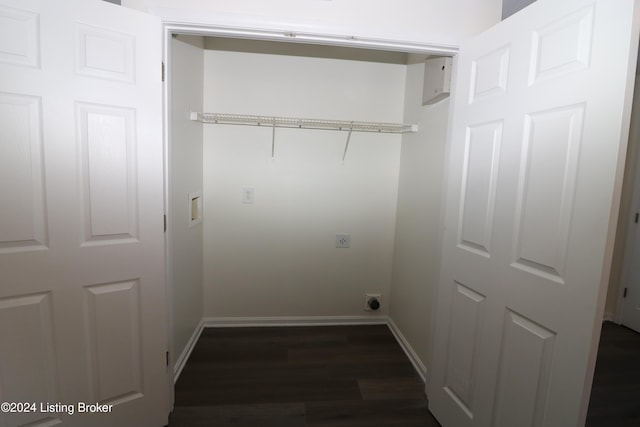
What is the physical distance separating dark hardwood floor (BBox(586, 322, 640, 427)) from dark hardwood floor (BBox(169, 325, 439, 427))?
3.37 feet

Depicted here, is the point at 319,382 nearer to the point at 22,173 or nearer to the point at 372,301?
the point at 372,301

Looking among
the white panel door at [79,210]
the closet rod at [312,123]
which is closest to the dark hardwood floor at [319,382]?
the white panel door at [79,210]

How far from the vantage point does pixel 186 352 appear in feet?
7.02

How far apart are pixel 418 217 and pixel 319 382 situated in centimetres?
134

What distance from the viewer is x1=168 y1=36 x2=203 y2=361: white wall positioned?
178cm

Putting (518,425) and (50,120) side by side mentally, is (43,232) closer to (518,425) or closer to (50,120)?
(50,120)

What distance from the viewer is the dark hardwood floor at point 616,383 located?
5.62 ft

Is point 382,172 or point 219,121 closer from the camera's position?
point 219,121

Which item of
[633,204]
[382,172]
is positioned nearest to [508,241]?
[382,172]

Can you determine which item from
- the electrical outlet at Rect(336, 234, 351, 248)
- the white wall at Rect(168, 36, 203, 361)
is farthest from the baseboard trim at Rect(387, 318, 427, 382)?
the white wall at Rect(168, 36, 203, 361)

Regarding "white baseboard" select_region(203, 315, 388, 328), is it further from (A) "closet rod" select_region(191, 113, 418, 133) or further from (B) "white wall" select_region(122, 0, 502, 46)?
(B) "white wall" select_region(122, 0, 502, 46)

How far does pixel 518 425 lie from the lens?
116 centimetres

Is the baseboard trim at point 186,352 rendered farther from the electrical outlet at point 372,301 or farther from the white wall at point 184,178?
the electrical outlet at point 372,301

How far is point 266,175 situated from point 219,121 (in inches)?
21.6
